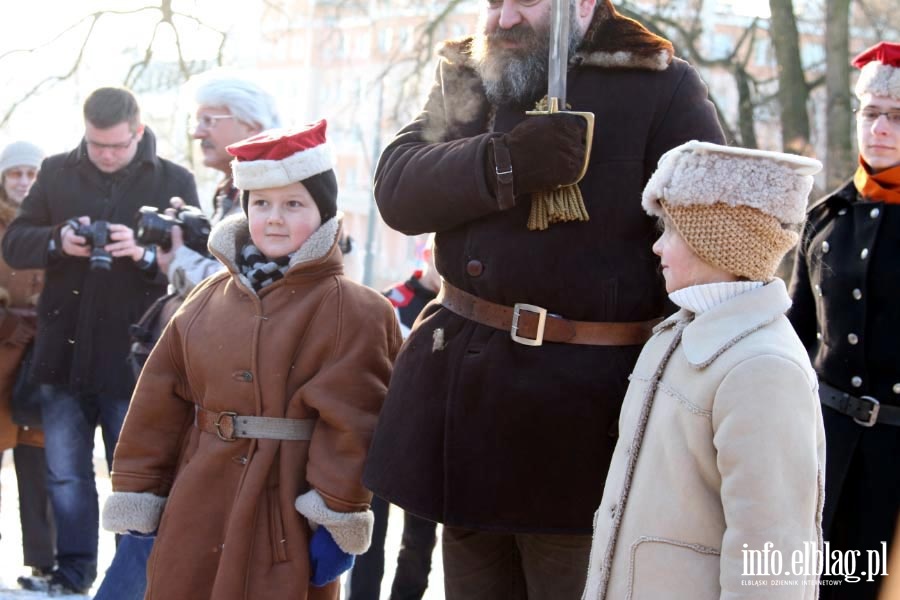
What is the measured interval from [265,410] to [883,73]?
2.25 m

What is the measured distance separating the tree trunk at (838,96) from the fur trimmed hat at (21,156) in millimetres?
7007

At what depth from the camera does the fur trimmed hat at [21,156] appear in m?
6.72

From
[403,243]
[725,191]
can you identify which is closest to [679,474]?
[725,191]

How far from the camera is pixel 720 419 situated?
2627 mm

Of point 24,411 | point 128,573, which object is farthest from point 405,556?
point 24,411

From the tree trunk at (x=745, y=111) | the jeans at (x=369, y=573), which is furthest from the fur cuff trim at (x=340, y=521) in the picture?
the tree trunk at (x=745, y=111)

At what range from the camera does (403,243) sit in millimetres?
54656

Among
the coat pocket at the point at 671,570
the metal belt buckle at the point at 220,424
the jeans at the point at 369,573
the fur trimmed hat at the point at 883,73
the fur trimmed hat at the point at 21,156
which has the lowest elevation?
the jeans at the point at 369,573

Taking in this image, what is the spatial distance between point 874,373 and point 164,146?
14.2 metres

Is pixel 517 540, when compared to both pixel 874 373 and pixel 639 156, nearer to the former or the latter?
pixel 639 156

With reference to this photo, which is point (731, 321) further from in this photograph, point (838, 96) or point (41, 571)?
point (838, 96)

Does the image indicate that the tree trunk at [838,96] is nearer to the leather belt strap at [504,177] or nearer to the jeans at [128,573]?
the jeans at [128,573]

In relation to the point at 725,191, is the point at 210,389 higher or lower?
lower

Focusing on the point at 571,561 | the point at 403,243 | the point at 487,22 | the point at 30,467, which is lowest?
the point at 403,243
